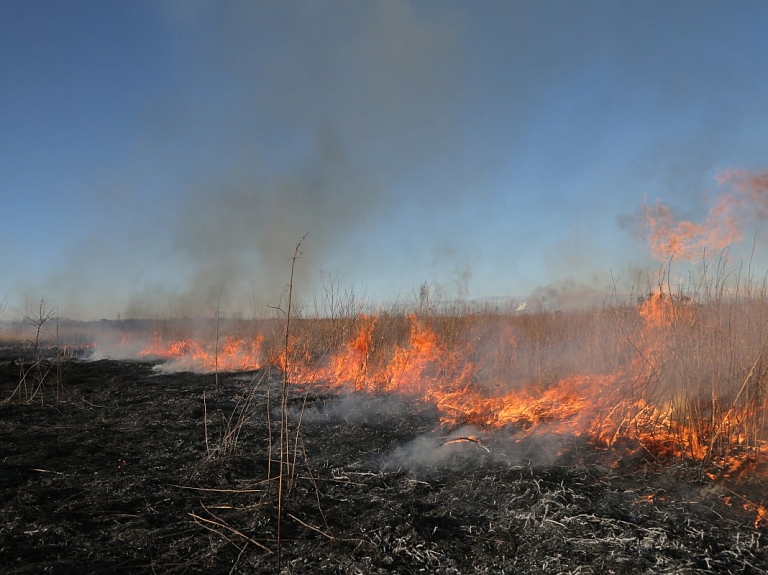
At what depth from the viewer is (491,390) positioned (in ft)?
27.8

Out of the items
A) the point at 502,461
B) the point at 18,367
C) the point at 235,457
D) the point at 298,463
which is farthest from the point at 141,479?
the point at 18,367

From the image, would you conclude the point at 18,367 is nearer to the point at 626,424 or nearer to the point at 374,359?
the point at 374,359

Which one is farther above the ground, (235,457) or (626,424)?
(626,424)

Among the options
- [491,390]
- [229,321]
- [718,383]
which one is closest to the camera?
[718,383]

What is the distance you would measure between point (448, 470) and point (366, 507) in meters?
1.28

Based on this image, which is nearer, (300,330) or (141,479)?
(141,479)

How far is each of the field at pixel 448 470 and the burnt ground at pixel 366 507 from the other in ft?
0.07

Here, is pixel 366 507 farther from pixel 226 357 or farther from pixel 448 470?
pixel 226 357

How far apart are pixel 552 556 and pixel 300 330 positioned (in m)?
10.3

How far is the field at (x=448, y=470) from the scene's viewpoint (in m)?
3.32

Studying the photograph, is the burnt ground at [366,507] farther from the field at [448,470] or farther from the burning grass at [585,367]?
the burning grass at [585,367]

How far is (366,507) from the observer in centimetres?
417

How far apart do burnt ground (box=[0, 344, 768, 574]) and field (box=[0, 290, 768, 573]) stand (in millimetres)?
21

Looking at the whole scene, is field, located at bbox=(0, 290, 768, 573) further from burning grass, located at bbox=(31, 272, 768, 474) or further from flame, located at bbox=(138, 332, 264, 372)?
flame, located at bbox=(138, 332, 264, 372)
